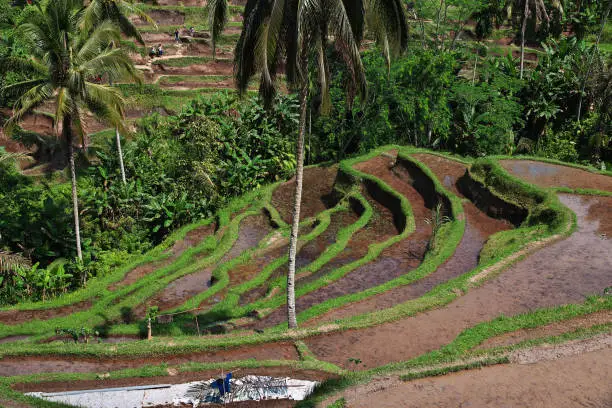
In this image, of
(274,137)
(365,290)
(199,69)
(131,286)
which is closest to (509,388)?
(365,290)

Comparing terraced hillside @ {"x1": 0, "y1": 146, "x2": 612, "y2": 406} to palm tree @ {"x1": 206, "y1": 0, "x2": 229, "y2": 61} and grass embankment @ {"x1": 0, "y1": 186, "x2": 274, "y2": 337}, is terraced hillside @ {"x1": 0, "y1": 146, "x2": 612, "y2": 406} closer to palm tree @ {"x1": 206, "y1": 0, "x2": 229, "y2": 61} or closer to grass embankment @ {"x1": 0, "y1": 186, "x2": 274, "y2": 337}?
grass embankment @ {"x1": 0, "y1": 186, "x2": 274, "y2": 337}

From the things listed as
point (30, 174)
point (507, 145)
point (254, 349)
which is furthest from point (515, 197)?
point (30, 174)

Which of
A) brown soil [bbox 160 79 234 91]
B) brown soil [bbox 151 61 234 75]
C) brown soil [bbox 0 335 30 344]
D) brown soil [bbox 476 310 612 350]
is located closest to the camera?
brown soil [bbox 476 310 612 350]

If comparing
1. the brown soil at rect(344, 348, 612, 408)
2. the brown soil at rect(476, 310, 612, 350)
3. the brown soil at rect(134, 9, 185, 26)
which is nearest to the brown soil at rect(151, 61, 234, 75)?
the brown soil at rect(134, 9, 185, 26)

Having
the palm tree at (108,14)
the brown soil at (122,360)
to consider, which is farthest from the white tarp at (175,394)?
the palm tree at (108,14)

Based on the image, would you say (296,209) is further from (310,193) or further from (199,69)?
(199,69)

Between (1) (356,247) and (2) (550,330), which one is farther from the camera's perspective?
(1) (356,247)

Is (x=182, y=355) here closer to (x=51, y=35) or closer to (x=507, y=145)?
(x=51, y=35)

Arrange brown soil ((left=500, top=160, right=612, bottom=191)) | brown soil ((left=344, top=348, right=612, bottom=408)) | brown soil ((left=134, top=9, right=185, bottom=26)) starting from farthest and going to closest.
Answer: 1. brown soil ((left=134, top=9, right=185, bottom=26))
2. brown soil ((left=500, top=160, right=612, bottom=191))
3. brown soil ((left=344, top=348, right=612, bottom=408))
